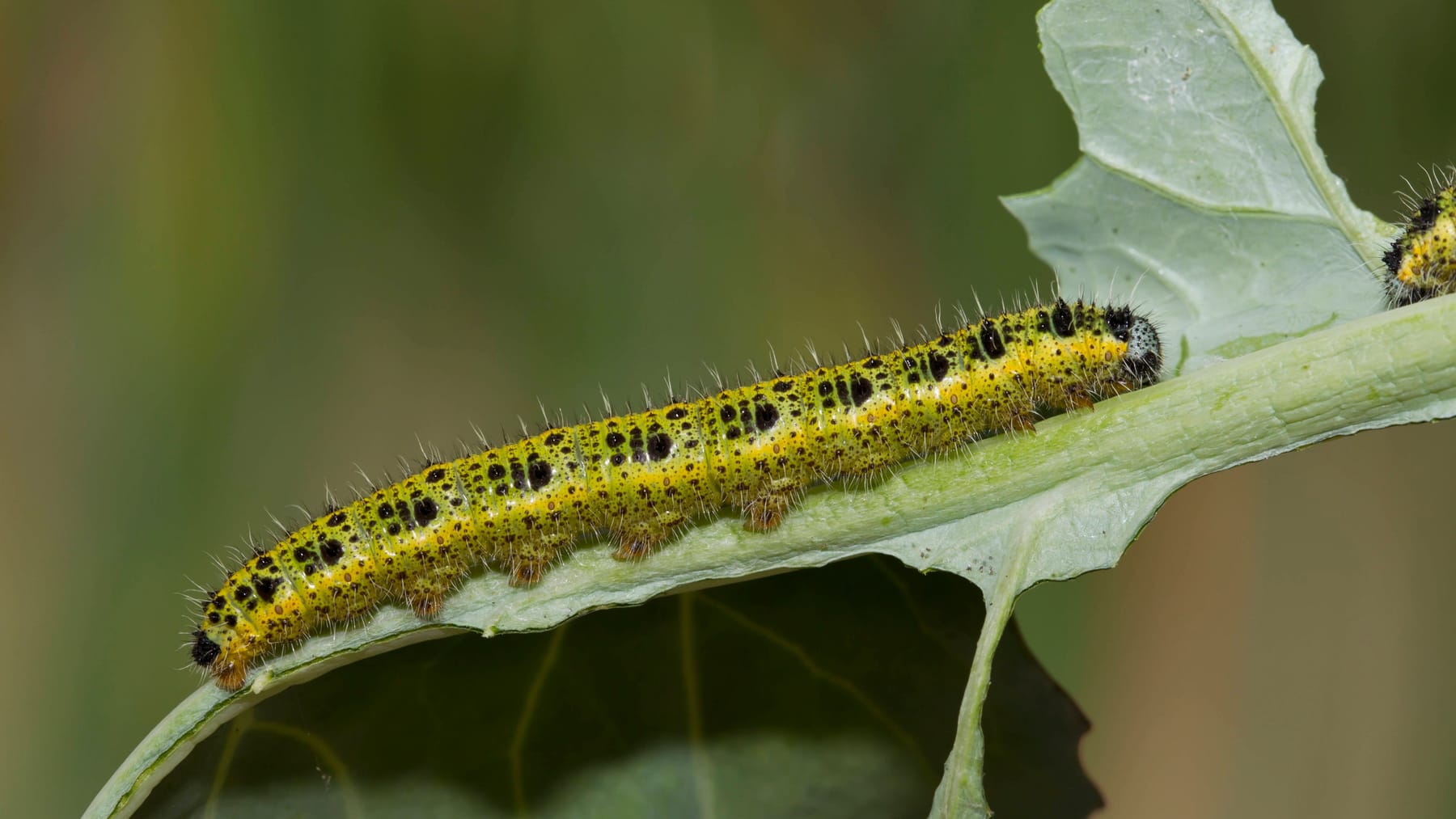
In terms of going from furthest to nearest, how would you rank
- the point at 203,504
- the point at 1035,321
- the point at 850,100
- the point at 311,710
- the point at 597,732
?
the point at 850,100 → the point at 203,504 → the point at 1035,321 → the point at 597,732 → the point at 311,710

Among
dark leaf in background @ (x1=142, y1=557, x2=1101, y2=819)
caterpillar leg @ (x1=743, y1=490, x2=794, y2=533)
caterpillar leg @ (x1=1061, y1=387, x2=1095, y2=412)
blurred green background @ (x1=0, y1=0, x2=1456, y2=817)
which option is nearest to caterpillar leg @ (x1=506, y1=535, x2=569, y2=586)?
dark leaf in background @ (x1=142, y1=557, x2=1101, y2=819)

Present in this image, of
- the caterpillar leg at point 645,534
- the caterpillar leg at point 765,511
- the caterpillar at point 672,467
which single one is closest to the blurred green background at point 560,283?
the caterpillar at point 672,467

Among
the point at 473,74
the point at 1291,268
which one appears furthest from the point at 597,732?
the point at 473,74

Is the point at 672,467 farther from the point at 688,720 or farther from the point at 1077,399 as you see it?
the point at 1077,399

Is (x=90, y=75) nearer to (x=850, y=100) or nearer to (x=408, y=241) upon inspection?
(x=408, y=241)

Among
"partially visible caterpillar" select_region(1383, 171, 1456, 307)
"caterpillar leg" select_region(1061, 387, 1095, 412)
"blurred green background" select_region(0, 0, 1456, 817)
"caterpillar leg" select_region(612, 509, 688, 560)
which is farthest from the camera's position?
"blurred green background" select_region(0, 0, 1456, 817)

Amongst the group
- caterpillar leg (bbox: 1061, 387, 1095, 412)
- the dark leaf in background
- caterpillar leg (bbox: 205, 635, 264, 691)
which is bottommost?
the dark leaf in background

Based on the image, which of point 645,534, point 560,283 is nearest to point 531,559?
point 645,534

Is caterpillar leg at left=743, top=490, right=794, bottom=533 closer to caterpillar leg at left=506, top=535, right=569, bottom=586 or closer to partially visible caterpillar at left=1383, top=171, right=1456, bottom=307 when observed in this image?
caterpillar leg at left=506, top=535, right=569, bottom=586
